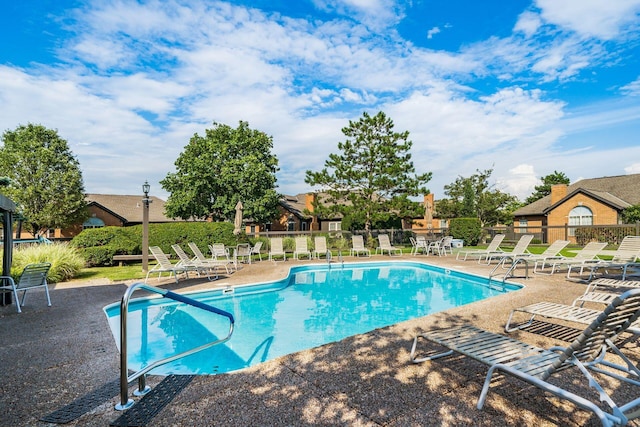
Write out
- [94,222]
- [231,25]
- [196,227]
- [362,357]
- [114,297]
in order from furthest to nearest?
[94,222] → [196,227] → [231,25] → [114,297] → [362,357]

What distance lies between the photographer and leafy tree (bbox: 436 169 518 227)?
105 feet

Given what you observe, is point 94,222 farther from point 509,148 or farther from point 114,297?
point 509,148

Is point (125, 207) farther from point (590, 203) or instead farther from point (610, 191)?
point (610, 191)

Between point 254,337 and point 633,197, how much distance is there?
30.1 meters

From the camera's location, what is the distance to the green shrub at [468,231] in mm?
21203

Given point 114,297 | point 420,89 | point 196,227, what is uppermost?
point 420,89

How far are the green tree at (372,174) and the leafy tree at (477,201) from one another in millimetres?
13643

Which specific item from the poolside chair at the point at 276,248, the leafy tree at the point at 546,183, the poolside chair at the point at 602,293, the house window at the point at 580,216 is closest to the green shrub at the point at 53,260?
the poolside chair at the point at 276,248

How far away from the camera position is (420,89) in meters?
13.7

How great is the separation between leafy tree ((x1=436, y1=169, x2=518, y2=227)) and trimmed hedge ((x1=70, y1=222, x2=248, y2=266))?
24.0m

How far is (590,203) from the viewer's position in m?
24.9

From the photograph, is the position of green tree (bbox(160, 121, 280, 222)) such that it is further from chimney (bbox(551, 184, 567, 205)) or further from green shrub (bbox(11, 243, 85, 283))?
chimney (bbox(551, 184, 567, 205))

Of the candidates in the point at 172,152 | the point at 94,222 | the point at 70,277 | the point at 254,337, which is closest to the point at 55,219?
the point at 94,222

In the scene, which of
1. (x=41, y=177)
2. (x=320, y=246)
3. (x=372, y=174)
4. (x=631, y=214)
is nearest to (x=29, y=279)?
(x=320, y=246)
